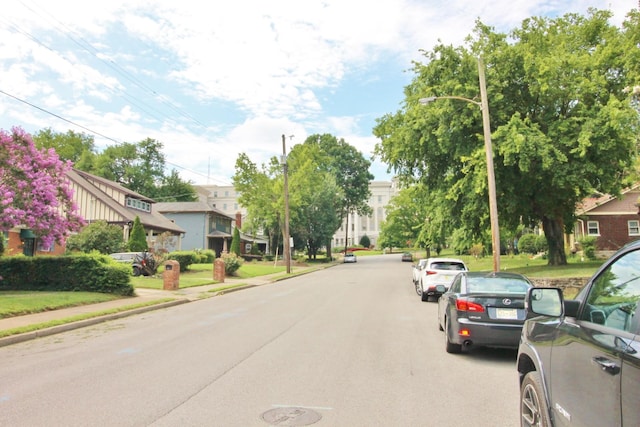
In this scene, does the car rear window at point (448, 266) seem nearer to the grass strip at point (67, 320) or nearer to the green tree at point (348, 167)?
the grass strip at point (67, 320)

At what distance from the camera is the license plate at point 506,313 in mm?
7764

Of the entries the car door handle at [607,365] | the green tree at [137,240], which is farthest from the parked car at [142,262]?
the car door handle at [607,365]

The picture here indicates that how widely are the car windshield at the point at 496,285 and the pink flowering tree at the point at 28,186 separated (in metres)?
14.6

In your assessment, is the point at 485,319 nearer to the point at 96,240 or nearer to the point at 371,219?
the point at 96,240

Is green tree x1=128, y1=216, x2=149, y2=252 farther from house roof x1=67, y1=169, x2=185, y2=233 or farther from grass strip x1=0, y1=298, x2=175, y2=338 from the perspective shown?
grass strip x1=0, y1=298, x2=175, y2=338

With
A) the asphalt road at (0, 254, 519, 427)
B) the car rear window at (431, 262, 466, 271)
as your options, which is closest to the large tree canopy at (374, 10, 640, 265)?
the car rear window at (431, 262, 466, 271)

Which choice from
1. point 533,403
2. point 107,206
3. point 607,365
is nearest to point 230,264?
point 107,206

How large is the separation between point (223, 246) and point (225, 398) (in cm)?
5982

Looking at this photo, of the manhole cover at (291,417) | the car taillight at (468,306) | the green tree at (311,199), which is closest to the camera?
the manhole cover at (291,417)

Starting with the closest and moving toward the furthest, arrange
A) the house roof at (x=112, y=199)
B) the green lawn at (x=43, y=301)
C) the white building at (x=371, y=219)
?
1. the green lawn at (x=43, y=301)
2. the house roof at (x=112, y=199)
3. the white building at (x=371, y=219)

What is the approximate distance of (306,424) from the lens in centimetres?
487

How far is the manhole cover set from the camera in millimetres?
4891

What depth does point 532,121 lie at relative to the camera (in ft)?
74.3

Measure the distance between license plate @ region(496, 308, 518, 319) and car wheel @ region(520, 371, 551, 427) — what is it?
3.81m
